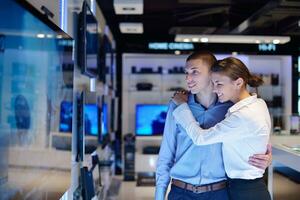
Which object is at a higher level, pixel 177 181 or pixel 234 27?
pixel 234 27

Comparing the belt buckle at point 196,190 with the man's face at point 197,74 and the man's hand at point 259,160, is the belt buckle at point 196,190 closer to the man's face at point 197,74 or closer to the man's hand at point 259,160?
the man's hand at point 259,160

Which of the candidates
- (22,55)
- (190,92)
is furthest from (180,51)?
(22,55)

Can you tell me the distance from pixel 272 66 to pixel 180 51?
1870 mm

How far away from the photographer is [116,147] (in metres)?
7.05

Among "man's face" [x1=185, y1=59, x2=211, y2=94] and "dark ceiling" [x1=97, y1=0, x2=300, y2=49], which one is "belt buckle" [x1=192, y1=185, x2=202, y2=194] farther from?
"dark ceiling" [x1=97, y1=0, x2=300, y2=49]

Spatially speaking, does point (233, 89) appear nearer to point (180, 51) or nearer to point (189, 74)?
point (189, 74)

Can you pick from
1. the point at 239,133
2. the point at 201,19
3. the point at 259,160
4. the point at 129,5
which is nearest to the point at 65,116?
the point at 239,133

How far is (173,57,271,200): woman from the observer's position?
1.86 m

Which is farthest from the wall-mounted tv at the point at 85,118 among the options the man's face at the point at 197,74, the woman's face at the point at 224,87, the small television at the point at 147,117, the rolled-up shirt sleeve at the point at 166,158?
the small television at the point at 147,117

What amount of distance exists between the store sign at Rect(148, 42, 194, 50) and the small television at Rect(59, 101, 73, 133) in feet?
16.3

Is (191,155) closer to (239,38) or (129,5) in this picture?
(129,5)

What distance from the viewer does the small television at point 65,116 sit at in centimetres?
213

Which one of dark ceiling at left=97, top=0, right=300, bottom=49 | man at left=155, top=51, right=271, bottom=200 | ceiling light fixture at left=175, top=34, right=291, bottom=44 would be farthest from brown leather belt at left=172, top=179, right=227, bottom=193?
ceiling light fixture at left=175, top=34, right=291, bottom=44

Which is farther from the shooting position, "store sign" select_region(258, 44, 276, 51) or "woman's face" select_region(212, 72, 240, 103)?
"store sign" select_region(258, 44, 276, 51)
